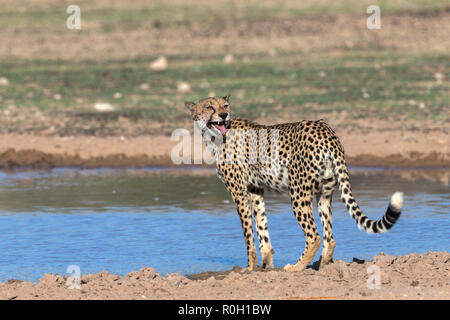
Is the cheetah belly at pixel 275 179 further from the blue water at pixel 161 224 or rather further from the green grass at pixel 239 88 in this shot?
the green grass at pixel 239 88

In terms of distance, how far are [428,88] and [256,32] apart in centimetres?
910

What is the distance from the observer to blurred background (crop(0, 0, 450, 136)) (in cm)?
2027

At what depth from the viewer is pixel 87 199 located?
1391cm

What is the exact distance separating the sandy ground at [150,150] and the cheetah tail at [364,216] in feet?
25.3

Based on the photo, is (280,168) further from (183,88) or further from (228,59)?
(228,59)

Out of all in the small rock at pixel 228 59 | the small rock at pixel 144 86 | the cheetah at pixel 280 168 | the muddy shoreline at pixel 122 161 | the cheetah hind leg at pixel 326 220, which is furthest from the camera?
the small rock at pixel 228 59

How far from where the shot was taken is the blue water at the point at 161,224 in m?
10.4

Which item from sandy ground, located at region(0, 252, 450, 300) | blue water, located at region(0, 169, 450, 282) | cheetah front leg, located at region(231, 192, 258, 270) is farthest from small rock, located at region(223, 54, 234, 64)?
sandy ground, located at region(0, 252, 450, 300)

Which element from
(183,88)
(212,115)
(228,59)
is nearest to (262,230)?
(212,115)

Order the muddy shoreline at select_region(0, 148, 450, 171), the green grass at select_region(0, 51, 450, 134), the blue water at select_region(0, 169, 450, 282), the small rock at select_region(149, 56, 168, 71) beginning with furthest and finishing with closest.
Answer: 1. the small rock at select_region(149, 56, 168, 71)
2. the green grass at select_region(0, 51, 450, 134)
3. the muddy shoreline at select_region(0, 148, 450, 171)
4. the blue water at select_region(0, 169, 450, 282)

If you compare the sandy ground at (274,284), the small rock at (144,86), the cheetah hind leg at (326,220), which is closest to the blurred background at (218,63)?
the small rock at (144,86)

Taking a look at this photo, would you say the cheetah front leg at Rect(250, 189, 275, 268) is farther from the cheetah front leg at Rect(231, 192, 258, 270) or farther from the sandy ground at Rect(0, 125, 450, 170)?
the sandy ground at Rect(0, 125, 450, 170)

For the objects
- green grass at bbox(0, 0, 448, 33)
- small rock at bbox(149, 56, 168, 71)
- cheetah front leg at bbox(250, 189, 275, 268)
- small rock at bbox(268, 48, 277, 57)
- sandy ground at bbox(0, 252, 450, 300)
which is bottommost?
sandy ground at bbox(0, 252, 450, 300)
